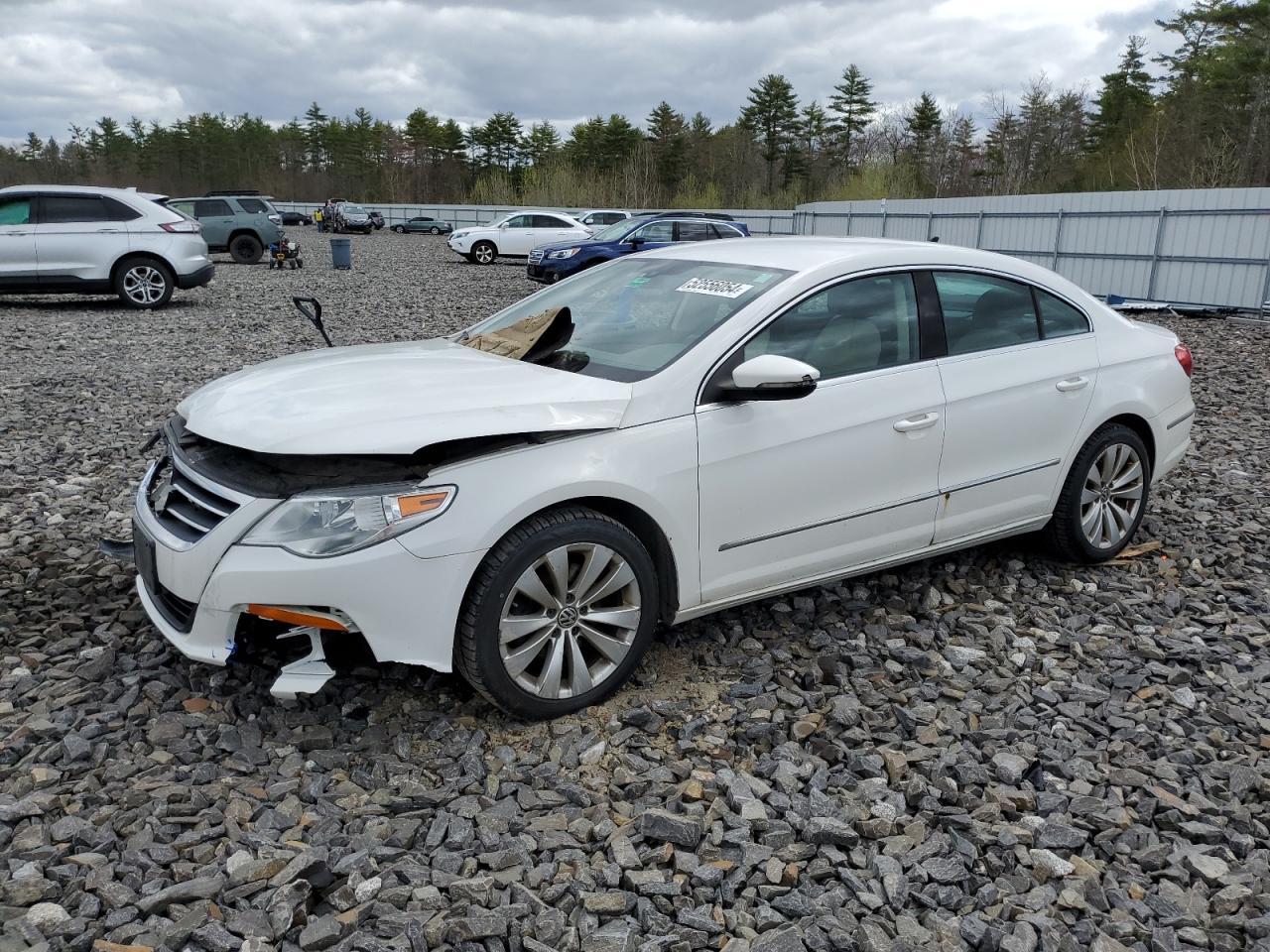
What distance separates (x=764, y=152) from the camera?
234 feet

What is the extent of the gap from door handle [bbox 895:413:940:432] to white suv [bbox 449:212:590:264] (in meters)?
26.2

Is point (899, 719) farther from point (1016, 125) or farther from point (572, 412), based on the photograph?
point (1016, 125)

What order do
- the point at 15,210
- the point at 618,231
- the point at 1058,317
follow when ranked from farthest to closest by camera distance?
the point at 618,231
the point at 15,210
the point at 1058,317

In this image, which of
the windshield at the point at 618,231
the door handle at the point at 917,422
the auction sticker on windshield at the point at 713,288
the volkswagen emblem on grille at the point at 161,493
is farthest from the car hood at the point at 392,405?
the windshield at the point at 618,231

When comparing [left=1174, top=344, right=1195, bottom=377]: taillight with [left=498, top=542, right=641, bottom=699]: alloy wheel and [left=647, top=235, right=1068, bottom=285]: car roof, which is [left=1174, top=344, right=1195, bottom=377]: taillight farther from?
[left=498, top=542, right=641, bottom=699]: alloy wheel

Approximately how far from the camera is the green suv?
2606 centimetres

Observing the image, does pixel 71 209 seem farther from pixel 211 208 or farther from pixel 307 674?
pixel 211 208

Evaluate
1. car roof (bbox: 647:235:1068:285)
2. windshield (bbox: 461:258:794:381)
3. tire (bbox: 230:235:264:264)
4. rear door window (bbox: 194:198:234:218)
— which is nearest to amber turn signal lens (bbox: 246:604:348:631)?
windshield (bbox: 461:258:794:381)

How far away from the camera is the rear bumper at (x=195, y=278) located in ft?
47.4

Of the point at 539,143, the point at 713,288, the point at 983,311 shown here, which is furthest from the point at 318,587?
the point at 539,143

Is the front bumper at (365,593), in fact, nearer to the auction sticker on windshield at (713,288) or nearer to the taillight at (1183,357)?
the auction sticker on windshield at (713,288)

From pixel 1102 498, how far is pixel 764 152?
7065cm

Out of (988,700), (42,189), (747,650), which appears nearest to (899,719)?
(988,700)

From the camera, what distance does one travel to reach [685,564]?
3521 mm
